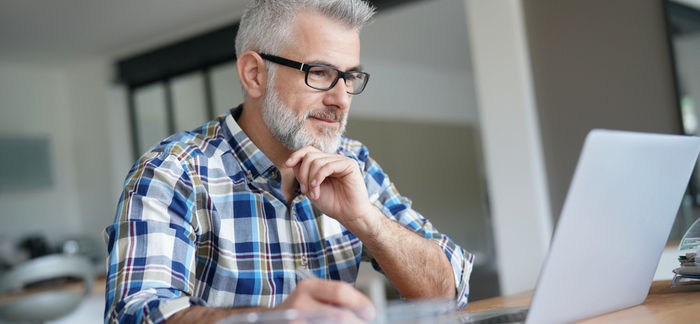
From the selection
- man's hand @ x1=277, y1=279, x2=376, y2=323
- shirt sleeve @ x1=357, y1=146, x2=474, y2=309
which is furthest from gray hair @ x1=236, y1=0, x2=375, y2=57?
man's hand @ x1=277, y1=279, x2=376, y2=323

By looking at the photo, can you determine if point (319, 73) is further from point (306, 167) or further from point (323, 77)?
point (306, 167)

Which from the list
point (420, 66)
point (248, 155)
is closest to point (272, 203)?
point (248, 155)

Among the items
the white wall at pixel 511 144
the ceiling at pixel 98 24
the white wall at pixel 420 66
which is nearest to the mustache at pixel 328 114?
the white wall at pixel 511 144

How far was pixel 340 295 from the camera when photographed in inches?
27.0

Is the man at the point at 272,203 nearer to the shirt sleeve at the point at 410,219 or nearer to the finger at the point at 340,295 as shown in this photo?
the shirt sleeve at the point at 410,219

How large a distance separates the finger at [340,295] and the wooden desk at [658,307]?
0.42 metres

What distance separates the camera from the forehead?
4.61 ft

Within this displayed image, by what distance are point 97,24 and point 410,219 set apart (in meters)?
4.21

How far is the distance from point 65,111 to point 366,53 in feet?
9.48

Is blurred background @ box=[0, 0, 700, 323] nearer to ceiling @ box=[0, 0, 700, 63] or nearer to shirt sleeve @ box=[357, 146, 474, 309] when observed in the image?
ceiling @ box=[0, 0, 700, 63]

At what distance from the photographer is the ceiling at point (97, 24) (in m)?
4.63

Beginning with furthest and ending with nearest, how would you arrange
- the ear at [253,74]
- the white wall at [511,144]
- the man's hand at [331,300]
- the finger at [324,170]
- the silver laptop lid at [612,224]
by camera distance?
the white wall at [511,144] → the ear at [253,74] → the finger at [324,170] → the silver laptop lid at [612,224] → the man's hand at [331,300]

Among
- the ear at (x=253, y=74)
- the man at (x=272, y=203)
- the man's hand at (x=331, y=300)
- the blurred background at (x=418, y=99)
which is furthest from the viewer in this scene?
the blurred background at (x=418, y=99)

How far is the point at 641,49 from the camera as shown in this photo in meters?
3.11
